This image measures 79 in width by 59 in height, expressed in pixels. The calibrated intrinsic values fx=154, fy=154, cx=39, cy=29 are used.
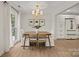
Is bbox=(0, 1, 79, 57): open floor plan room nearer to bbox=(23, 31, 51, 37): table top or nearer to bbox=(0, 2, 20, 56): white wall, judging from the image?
bbox=(23, 31, 51, 37): table top

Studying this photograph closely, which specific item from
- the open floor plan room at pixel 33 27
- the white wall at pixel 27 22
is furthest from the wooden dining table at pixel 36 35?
the white wall at pixel 27 22

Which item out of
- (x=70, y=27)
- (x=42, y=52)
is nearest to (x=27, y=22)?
(x=42, y=52)

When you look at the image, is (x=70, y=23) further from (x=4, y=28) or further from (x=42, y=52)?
(x=4, y=28)

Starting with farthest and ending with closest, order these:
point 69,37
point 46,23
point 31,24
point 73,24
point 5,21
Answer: point 73,24 < point 69,37 < point 46,23 < point 31,24 < point 5,21

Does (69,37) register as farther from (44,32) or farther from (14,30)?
(14,30)

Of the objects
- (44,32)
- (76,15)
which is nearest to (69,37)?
(76,15)

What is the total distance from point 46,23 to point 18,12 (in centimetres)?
128

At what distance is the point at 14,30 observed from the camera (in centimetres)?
651

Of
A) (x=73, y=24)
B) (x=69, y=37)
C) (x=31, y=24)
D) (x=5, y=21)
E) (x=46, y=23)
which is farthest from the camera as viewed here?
(x=73, y=24)

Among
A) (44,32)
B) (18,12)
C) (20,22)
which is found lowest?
(44,32)

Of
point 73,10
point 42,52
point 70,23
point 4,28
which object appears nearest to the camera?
point 4,28

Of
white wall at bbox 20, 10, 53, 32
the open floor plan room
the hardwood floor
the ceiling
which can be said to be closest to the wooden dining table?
the open floor plan room

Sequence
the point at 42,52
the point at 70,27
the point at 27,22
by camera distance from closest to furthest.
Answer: the point at 42,52
the point at 27,22
the point at 70,27

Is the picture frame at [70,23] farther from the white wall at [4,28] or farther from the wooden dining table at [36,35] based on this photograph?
the white wall at [4,28]
